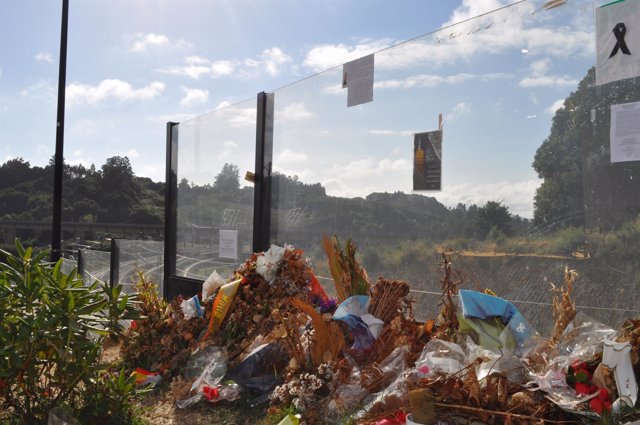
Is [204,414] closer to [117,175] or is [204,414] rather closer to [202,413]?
[202,413]

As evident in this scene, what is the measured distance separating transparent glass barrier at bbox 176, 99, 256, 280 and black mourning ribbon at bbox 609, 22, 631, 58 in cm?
449

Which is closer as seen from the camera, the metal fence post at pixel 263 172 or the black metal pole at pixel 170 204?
the metal fence post at pixel 263 172

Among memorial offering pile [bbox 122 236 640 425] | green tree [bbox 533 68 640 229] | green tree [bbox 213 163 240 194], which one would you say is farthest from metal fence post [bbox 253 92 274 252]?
green tree [bbox 533 68 640 229]

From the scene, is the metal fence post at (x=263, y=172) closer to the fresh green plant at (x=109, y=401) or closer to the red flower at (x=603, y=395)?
the fresh green plant at (x=109, y=401)

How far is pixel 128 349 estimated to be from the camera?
20.4ft

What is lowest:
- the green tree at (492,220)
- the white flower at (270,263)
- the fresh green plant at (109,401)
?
the fresh green plant at (109,401)

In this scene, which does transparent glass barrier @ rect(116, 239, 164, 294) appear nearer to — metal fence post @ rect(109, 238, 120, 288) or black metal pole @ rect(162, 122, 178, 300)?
metal fence post @ rect(109, 238, 120, 288)

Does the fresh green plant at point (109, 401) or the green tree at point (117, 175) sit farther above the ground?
the green tree at point (117, 175)

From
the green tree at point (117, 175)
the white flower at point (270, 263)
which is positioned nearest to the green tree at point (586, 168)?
the white flower at point (270, 263)

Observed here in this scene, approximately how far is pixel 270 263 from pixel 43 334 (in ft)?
7.66

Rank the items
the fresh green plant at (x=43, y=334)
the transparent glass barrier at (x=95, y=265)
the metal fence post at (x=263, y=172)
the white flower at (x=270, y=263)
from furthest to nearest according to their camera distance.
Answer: the transparent glass barrier at (x=95, y=265) → the metal fence post at (x=263, y=172) → the white flower at (x=270, y=263) → the fresh green plant at (x=43, y=334)

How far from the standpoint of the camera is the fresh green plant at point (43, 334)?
3896mm

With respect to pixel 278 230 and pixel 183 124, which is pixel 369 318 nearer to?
pixel 278 230

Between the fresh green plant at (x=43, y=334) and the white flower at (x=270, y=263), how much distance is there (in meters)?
1.74
